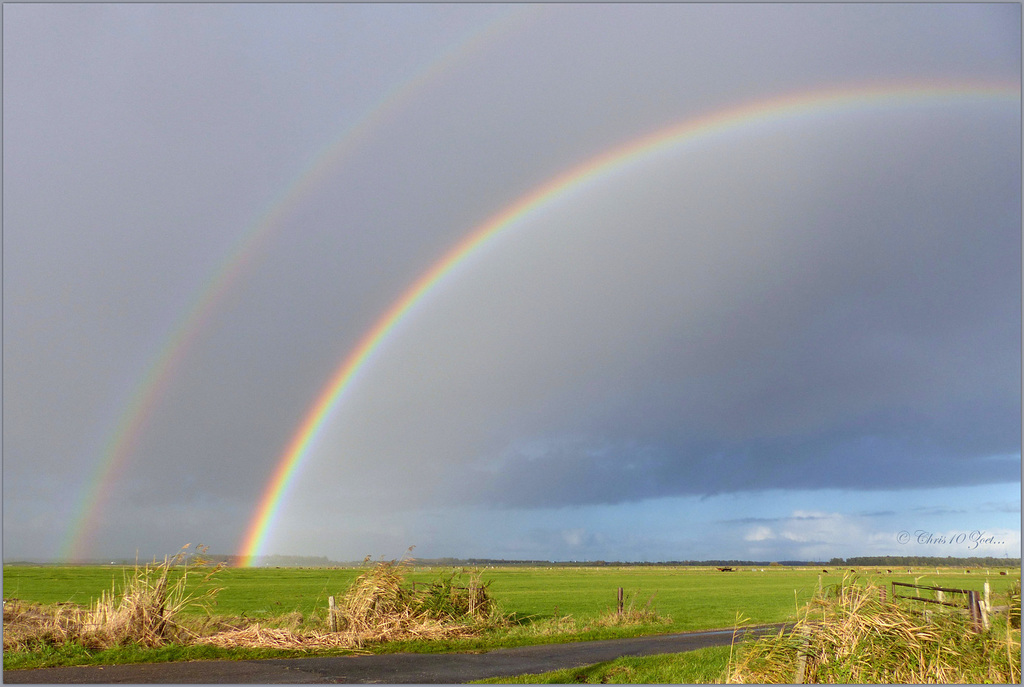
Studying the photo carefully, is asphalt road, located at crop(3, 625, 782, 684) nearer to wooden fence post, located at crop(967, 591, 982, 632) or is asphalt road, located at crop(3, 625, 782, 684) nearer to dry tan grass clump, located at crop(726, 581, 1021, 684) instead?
dry tan grass clump, located at crop(726, 581, 1021, 684)

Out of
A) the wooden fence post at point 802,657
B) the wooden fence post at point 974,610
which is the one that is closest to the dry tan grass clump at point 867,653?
the wooden fence post at point 802,657

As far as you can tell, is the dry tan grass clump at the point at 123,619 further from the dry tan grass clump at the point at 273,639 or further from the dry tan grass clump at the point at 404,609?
the dry tan grass clump at the point at 404,609

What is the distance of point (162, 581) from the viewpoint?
70.9 ft

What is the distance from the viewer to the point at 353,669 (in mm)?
18422

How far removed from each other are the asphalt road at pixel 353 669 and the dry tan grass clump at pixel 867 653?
21.7 ft

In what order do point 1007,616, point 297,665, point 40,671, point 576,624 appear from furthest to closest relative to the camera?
point 576,624 → point 297,665 → point 40,671 → point 1007,616

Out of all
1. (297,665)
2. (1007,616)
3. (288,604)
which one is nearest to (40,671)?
(297,665)

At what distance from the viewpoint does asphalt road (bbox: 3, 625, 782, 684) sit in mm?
16641

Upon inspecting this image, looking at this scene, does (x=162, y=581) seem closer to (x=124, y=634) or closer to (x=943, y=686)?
(x=124, y=634)

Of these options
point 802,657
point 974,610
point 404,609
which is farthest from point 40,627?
point 974,610

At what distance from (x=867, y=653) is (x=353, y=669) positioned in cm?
1231

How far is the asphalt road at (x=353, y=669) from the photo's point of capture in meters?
16.6

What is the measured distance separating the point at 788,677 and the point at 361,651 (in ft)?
43.4

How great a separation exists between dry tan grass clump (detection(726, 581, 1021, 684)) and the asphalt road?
6602 mm
